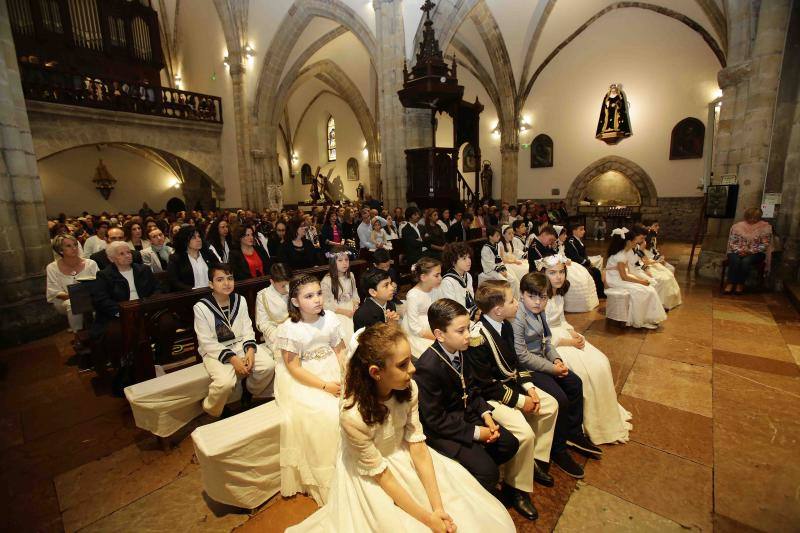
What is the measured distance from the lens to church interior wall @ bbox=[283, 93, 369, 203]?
78.0ft

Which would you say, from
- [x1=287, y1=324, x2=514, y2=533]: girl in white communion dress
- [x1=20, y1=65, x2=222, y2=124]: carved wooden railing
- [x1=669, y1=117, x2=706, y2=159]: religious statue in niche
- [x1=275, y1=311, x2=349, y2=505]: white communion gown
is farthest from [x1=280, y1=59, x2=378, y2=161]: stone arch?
[x1=287, y1=324, x2=514, y2=533]: girl in white communion dress

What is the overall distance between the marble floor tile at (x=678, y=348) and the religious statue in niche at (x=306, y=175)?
950 inches

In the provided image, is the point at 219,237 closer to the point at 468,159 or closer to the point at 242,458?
the point at 242,458

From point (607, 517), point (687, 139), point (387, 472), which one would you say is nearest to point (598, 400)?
point (607, 517)

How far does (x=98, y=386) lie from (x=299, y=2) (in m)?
14.1

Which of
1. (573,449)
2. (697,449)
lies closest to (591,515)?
(573,449)

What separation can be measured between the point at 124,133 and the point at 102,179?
4.98 m

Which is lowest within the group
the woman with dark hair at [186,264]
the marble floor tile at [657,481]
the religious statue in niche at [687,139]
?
the marble floor tile at [657,481]

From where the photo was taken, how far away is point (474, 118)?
14117mm

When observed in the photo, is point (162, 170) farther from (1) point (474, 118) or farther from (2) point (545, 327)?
(2) point (545, 327)

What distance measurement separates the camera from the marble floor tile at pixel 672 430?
2.70 m

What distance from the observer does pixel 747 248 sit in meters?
6.46

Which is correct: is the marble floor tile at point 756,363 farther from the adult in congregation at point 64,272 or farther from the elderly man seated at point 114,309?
the adult in congregation at point 64,272

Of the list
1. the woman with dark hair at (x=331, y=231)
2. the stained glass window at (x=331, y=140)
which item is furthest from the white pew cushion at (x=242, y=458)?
the stained glass window at (x=331, y=140)
